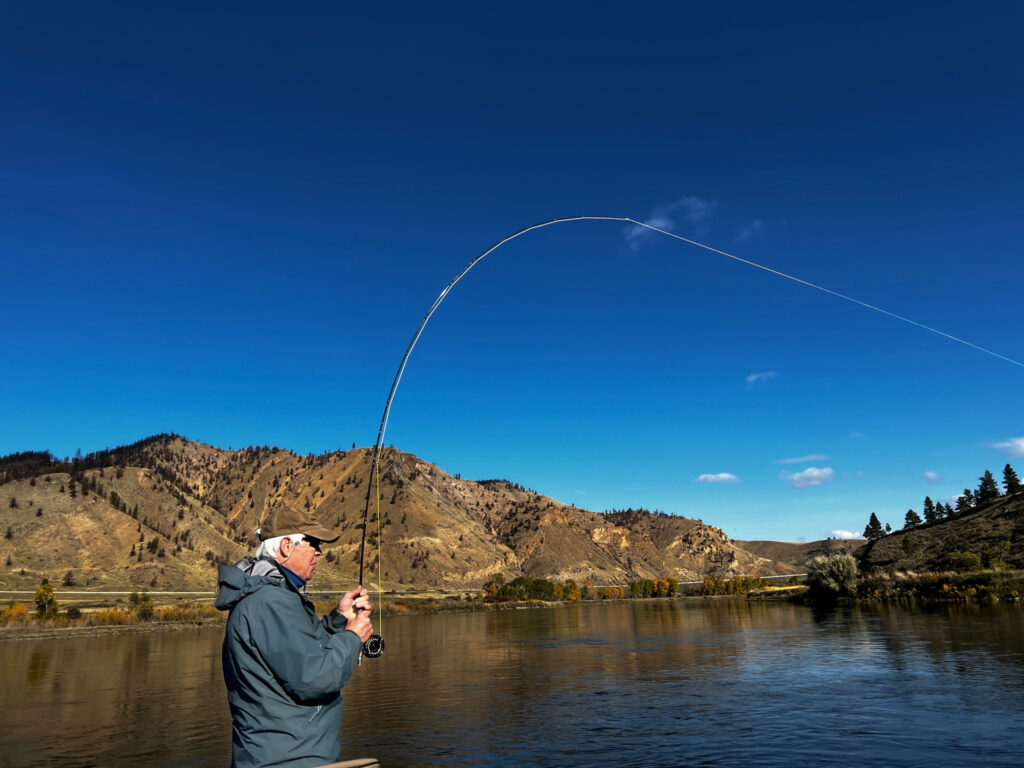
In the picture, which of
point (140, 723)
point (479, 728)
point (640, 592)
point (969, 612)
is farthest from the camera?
point (640, 592)

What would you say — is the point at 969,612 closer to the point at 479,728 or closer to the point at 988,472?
the point at 479,728

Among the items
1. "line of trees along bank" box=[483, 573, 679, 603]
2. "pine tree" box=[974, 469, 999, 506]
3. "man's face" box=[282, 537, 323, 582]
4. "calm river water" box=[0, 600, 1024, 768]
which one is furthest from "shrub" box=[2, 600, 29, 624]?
"pine tree" box=[974, 469, 999, 506]

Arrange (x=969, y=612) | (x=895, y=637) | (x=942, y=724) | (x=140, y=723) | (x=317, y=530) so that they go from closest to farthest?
(x=317, y=530) → (x=942, y=724) → (x=140, y=723) → (x=895, y=637) → (x=969, y=612)

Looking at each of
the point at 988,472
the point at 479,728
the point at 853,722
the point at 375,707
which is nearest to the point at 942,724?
the point at 853,722

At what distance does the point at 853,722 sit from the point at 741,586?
168673 mm

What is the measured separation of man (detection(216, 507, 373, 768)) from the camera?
448 centimetres

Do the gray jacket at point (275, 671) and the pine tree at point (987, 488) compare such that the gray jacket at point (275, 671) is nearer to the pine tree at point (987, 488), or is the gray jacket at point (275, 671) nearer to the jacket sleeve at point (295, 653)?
the jacket sleeve at point (295, 653)

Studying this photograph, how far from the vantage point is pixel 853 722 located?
15469mm

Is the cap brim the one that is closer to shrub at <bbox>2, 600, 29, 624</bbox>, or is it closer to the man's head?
the man's head

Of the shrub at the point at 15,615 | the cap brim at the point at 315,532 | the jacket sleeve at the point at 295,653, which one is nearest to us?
the jacket sleeve at the point at 295,653

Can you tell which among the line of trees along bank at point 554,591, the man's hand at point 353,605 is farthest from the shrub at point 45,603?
the man's hand at point 353,605

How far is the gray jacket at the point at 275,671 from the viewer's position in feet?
14.7

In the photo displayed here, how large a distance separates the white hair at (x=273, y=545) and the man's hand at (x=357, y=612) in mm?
581

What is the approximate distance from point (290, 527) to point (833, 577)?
84.5 metres
